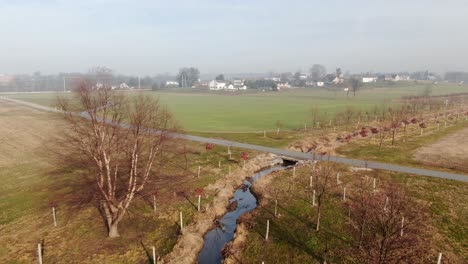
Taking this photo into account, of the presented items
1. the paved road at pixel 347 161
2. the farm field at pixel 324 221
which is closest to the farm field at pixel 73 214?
the farm field at pixel 324 221

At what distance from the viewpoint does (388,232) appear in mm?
20484

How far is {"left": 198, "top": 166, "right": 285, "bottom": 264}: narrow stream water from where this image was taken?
27.1 m

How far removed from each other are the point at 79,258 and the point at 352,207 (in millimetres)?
24518

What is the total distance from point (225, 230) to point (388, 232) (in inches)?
610

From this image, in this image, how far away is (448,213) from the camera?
32.1 meters

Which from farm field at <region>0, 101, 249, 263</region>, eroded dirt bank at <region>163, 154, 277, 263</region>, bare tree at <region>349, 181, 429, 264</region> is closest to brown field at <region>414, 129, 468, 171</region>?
bare tree at <region>349, 181, 429, 264</region>

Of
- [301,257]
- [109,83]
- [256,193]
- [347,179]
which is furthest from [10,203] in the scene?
[347,179]

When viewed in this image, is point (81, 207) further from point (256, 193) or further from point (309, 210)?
point (309, 210)

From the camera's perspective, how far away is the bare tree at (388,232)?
20.2m

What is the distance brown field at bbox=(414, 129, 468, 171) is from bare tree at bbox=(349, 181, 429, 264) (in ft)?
74.6

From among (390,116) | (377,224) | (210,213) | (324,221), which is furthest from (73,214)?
(390,116)

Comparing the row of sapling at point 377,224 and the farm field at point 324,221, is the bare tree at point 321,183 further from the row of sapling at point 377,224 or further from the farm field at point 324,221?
the farm field at point 324,221

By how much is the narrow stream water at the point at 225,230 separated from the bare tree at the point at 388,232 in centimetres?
1069

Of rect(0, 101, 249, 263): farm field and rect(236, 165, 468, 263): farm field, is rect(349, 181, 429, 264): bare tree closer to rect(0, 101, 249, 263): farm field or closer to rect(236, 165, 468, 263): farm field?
rect(236, 165, 468, 263): farm field
